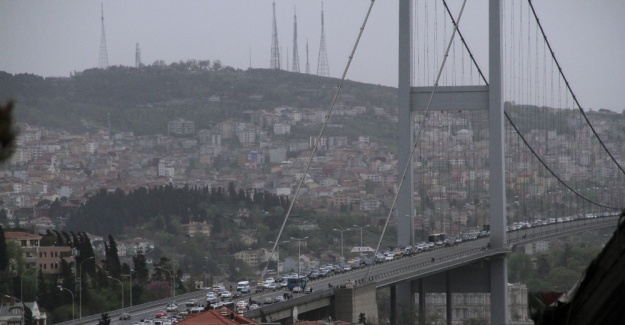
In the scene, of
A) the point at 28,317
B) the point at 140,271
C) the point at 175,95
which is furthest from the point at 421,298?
the point at 175,95

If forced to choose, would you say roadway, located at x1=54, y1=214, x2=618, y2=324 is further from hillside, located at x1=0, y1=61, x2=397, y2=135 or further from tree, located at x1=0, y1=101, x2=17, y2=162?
hillside, located at x1=0, y1=61, x2=397, y2=135

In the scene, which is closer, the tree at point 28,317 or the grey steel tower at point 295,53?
the tree at point 28,317

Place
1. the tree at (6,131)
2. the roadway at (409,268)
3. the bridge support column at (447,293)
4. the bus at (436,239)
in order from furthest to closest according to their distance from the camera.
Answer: the bus at (436,239) < the bridge support column at (447,293) < the roadway at (409,268) < the tree at (6,131)

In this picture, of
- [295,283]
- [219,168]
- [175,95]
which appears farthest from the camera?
[175,95]

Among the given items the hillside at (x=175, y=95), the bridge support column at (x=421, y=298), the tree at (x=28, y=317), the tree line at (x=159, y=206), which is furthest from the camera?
the hillside at (x=175, y=95)

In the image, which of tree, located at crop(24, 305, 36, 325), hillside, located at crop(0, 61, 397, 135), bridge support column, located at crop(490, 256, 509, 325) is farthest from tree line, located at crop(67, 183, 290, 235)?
tree, located at crop(24, 305, 36, 325)

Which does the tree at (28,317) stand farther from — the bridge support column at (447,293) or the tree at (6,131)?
the tree at (6,131)

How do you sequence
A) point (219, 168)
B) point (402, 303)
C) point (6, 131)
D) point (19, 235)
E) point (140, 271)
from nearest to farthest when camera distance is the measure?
point (6, 131) → point (402, 303) → point (140, 271) → point (19, 235) → point (219, 168)

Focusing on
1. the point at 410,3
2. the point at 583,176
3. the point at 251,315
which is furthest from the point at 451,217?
the point at 251,315

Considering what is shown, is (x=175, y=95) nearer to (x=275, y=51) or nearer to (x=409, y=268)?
(x=275, y=51)

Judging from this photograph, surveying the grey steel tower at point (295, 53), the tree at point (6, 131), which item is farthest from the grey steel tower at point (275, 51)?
the tree at point (6, 131)

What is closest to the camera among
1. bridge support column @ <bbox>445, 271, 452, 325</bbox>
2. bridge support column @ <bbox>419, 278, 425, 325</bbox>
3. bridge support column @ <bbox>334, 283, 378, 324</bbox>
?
bridge support column @ <bbox>334, 283, 378, 324</bbox>

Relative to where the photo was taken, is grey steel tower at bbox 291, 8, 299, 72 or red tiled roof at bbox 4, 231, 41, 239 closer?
red tiled roof at bbox 4, 231, 41, 239
